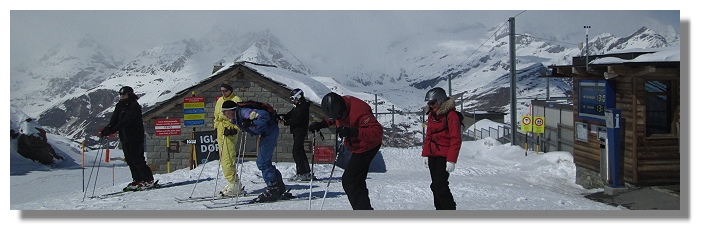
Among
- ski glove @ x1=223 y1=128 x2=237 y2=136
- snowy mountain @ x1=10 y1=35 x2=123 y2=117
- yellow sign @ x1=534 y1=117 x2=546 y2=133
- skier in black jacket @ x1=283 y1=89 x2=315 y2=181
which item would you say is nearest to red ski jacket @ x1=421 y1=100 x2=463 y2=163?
skier in black jacket @ x1=283 y1=89 x2=315 y2=181

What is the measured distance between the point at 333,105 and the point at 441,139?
114cm

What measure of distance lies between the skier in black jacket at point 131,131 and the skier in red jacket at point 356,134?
3.79 m

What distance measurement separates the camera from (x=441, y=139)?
583cm

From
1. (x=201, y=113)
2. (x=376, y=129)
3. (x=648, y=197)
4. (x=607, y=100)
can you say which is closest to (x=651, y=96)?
(x=607, y=100)

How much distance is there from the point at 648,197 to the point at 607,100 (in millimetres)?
1819

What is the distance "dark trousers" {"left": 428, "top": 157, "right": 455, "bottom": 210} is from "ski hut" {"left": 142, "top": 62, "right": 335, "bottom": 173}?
8631 millimetres

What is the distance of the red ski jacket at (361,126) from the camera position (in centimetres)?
559

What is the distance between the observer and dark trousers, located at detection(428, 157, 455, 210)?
5.89 meters

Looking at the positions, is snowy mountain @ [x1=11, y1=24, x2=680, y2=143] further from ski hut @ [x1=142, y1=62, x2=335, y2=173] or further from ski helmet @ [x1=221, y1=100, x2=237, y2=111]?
ski helmet @ [x1=221, y1=100, x2=237, y2=111]

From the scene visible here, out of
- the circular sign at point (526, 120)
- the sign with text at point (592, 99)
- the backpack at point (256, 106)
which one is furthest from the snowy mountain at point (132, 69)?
the backpack at point (256, 106)

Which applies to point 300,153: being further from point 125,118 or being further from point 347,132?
point 347,132

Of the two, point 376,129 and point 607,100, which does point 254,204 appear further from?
point 607,100

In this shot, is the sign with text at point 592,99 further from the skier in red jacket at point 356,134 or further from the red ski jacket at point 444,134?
the skier in red jacket at point 356,134

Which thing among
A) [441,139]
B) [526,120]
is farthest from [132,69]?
[441,139]
